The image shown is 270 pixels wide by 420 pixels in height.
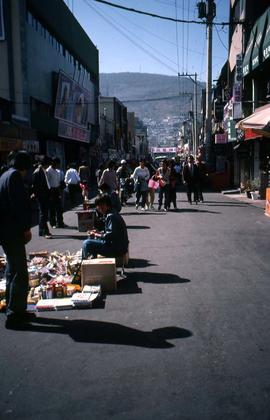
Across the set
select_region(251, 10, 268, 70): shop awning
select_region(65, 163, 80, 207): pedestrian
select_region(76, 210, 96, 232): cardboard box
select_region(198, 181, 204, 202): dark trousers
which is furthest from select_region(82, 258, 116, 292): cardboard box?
select_region(251, 10, 268, 70): shop awning

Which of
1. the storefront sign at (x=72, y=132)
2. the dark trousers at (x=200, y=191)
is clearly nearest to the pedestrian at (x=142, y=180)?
the dark trousers at (x=200, y=191)

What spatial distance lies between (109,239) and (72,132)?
3201cm

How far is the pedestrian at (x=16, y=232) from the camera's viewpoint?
5262 millimetres

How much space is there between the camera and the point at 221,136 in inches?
1294

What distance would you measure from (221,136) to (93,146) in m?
23.3

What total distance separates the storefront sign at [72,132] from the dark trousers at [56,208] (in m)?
21.0

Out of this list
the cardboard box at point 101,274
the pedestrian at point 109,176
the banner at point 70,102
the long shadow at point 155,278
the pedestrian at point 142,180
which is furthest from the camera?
the banner at point 70,102

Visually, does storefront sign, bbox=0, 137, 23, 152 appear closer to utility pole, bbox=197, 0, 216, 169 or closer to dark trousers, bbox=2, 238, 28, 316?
utility pole, bbox=197, 0, 216, 169

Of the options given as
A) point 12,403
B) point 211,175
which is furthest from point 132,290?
point 211,175

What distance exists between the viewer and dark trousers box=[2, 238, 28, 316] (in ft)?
17.7

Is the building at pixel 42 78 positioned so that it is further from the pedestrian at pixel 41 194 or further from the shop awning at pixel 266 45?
the shop awning at pixel 266 45

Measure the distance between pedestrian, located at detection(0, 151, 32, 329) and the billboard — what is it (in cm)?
2841

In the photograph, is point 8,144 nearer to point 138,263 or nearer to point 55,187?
point 55,187

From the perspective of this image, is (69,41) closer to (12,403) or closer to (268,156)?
(268,156)
